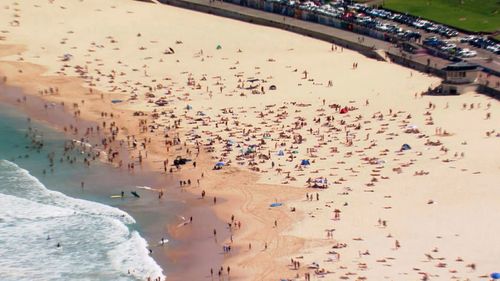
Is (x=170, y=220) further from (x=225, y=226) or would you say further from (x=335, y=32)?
(x=335, y=32)

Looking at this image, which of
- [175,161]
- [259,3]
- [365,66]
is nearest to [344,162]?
[175,161]

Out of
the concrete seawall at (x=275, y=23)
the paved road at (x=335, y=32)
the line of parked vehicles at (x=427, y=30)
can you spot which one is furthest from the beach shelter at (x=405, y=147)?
the concrete seawall at (x=275, y=23)

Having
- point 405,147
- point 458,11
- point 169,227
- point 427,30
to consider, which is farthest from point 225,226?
point 458,11

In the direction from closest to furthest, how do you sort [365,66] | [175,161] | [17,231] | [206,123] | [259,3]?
[17,231]
[175,161]
[206,123]
[365,66]
[259,3]

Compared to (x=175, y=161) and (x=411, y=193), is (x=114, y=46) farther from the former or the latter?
(x=411, y=193)

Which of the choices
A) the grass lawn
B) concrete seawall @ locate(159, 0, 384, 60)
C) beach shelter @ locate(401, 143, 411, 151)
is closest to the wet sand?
beach shelter @ locate(401, 143, 411, 151)

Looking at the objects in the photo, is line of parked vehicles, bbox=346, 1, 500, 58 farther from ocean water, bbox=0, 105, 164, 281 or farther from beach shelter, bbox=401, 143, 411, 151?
ocean water, bbox=0, 105, 164, 281
